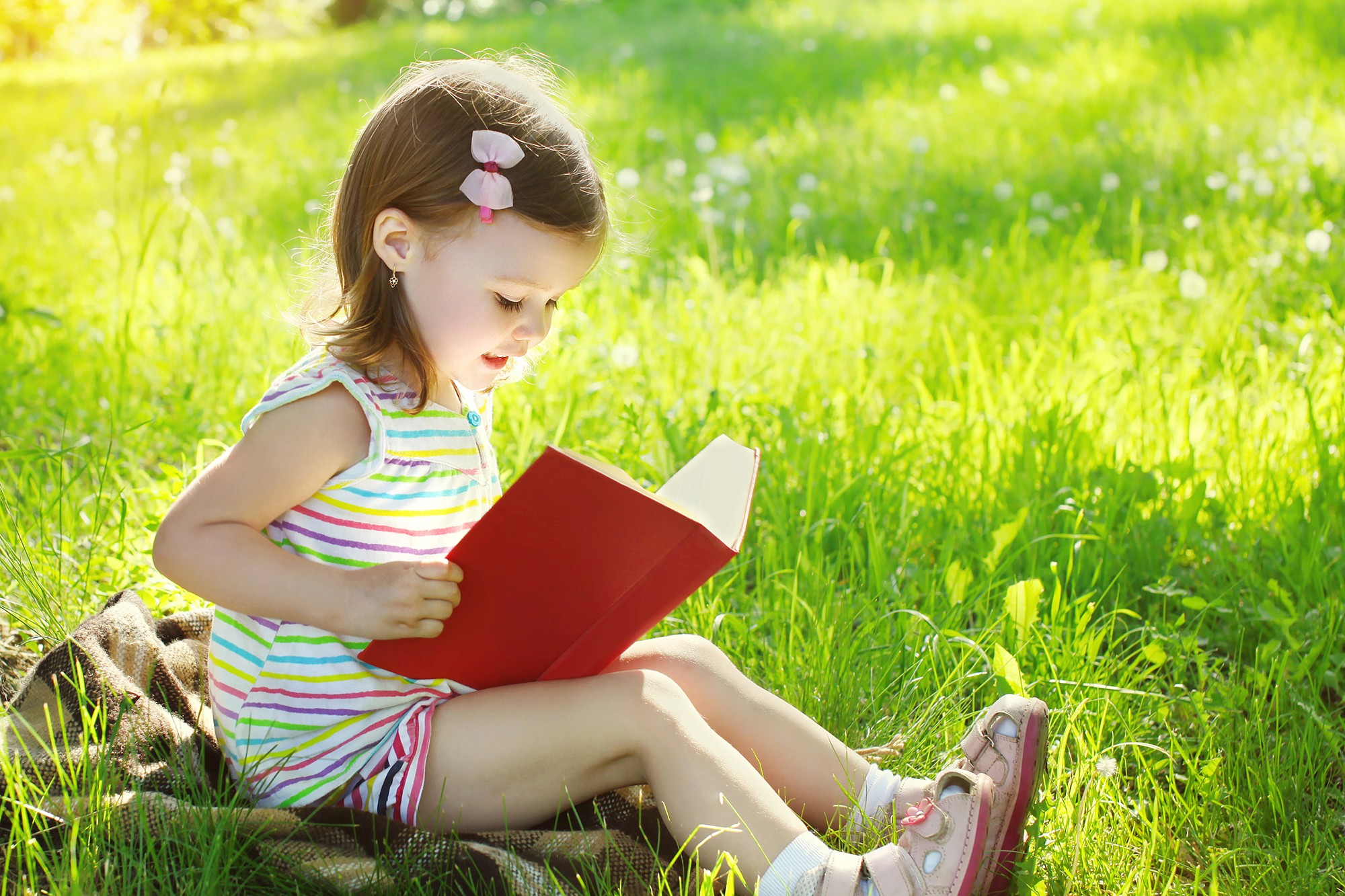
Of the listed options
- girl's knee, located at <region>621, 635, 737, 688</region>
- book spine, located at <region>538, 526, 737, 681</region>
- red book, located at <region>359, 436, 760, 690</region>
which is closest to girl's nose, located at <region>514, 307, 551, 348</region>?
red book, located at <region>359, 436, 760, 690</region>

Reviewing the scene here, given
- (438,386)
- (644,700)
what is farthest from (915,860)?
(438,386)

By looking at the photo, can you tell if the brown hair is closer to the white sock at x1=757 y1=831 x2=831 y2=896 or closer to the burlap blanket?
the burlap blanket

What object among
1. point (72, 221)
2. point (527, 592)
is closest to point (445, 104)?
point (527, 592)

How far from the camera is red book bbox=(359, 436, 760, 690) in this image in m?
1.31

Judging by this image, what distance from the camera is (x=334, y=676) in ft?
4.79

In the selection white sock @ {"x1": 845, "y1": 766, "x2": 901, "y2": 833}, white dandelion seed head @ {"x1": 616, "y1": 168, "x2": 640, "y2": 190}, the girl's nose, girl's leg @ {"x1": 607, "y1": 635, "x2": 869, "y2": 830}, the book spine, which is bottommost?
white sock @ {"x1": 845, "y1": 766, "x2": 901, "y2": 833}

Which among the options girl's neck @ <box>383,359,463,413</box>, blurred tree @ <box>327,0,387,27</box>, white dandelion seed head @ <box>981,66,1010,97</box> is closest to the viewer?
girl's neck @ <box>383,359,463,413</box>

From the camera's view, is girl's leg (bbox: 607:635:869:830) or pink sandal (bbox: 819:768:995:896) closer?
pink sandal (bbox: 819:768:995:896)

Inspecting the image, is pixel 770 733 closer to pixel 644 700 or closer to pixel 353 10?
pixel 644 700

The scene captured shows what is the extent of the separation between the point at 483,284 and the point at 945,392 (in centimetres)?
159

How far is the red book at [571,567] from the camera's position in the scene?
1.31m

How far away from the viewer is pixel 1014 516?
2170 millimetres

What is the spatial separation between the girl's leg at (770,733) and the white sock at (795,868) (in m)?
0.14

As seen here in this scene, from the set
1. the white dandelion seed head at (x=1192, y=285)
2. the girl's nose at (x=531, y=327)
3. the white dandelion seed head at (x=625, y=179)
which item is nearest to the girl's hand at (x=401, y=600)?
the girl's nose at (x=531, y=327)
